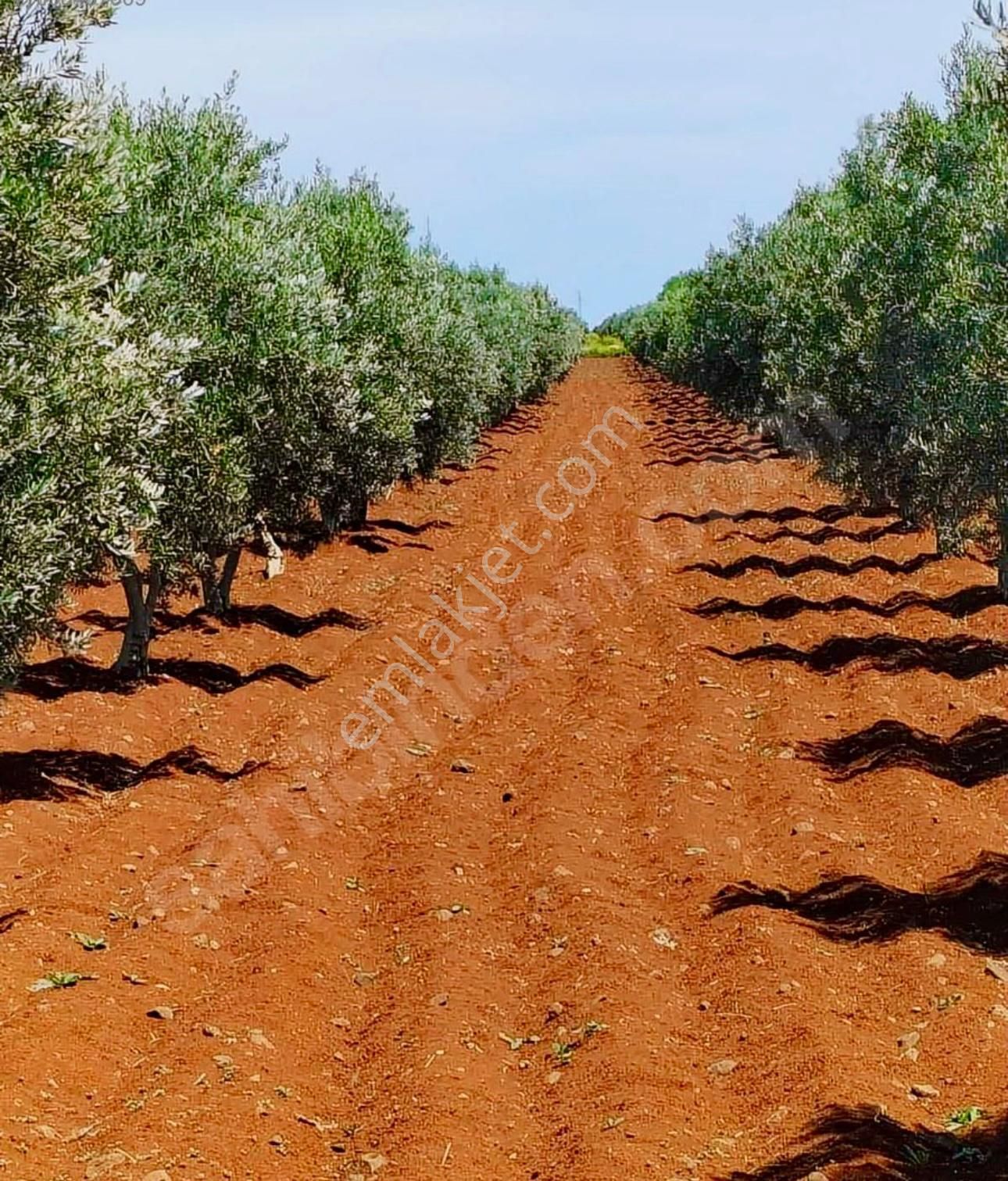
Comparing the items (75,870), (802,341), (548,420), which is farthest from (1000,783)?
(548,420)

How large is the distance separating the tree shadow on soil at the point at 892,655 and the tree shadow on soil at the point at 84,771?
774 cm

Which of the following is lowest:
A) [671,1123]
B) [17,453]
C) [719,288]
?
[671,1123]

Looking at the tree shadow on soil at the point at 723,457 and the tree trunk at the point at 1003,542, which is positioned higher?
the tree shadow on soil at the point at 723,457

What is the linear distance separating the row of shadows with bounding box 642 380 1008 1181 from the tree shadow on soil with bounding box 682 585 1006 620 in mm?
36

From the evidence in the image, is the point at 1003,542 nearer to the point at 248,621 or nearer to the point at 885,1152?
the point at 248,621

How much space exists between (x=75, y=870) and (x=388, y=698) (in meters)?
6.93

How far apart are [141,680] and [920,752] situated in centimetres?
963

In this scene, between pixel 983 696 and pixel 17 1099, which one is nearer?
pixel 17 1099

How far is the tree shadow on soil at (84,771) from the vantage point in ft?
48.1

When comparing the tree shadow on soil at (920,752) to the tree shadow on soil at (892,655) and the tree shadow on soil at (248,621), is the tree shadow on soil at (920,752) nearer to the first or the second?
the tree shadow on soil at (892,655)

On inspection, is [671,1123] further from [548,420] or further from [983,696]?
[548,420]

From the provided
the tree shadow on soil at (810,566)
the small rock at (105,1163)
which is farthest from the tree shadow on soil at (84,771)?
the tree shadow on soil at (810,566)

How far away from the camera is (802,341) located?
31.5 metres

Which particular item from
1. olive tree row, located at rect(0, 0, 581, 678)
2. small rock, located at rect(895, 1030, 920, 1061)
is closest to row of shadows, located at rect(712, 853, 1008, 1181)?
small rock, located at rect(895, 1030, 920, 1061)
